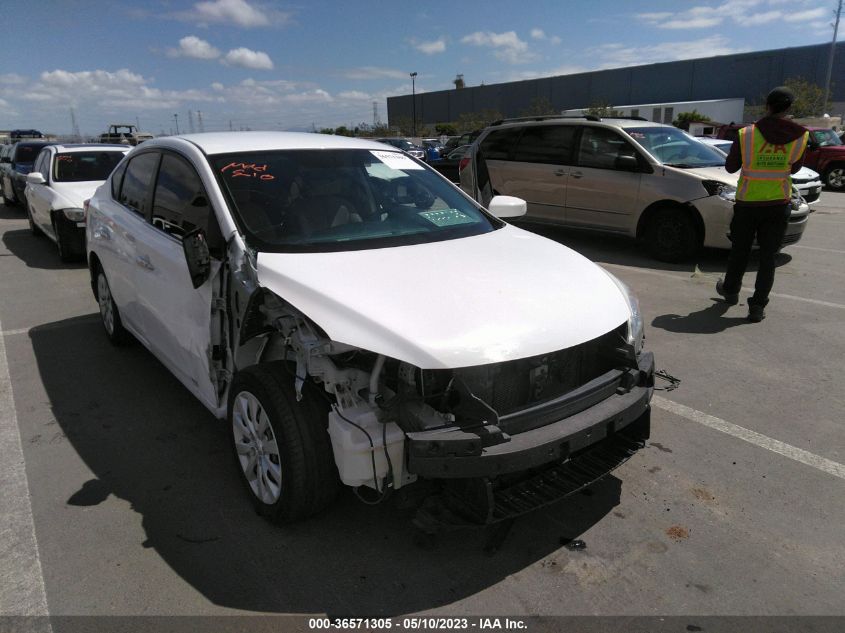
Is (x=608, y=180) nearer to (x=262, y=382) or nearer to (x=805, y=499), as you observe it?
(x=805, y=499)

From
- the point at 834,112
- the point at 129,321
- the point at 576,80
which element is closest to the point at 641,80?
the point at 576,80

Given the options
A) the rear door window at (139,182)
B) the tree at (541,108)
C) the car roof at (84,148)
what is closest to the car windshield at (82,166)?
the car roof at (84,148)

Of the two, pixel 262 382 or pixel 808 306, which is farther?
pixel 808 306

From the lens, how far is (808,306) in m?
6.31

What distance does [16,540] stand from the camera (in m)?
2.88

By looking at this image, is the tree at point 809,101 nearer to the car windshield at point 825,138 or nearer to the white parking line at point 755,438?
the car windshield at point 825,138

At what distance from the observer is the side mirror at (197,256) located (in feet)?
10.1

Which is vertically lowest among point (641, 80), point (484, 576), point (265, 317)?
point (484, 576)

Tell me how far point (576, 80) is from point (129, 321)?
73.9 meters

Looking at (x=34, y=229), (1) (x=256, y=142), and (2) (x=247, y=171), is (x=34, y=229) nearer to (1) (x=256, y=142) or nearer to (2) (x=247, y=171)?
(1) (x=256, y=142)

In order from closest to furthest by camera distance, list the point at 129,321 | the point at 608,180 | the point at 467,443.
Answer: the point at 467,443 < the point at 129,321 < the point at 608,180

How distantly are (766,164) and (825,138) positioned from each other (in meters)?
15.0

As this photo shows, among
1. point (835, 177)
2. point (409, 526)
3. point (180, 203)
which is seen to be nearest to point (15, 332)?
point (180, 203)

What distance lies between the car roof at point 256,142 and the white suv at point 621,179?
10.1 feet
